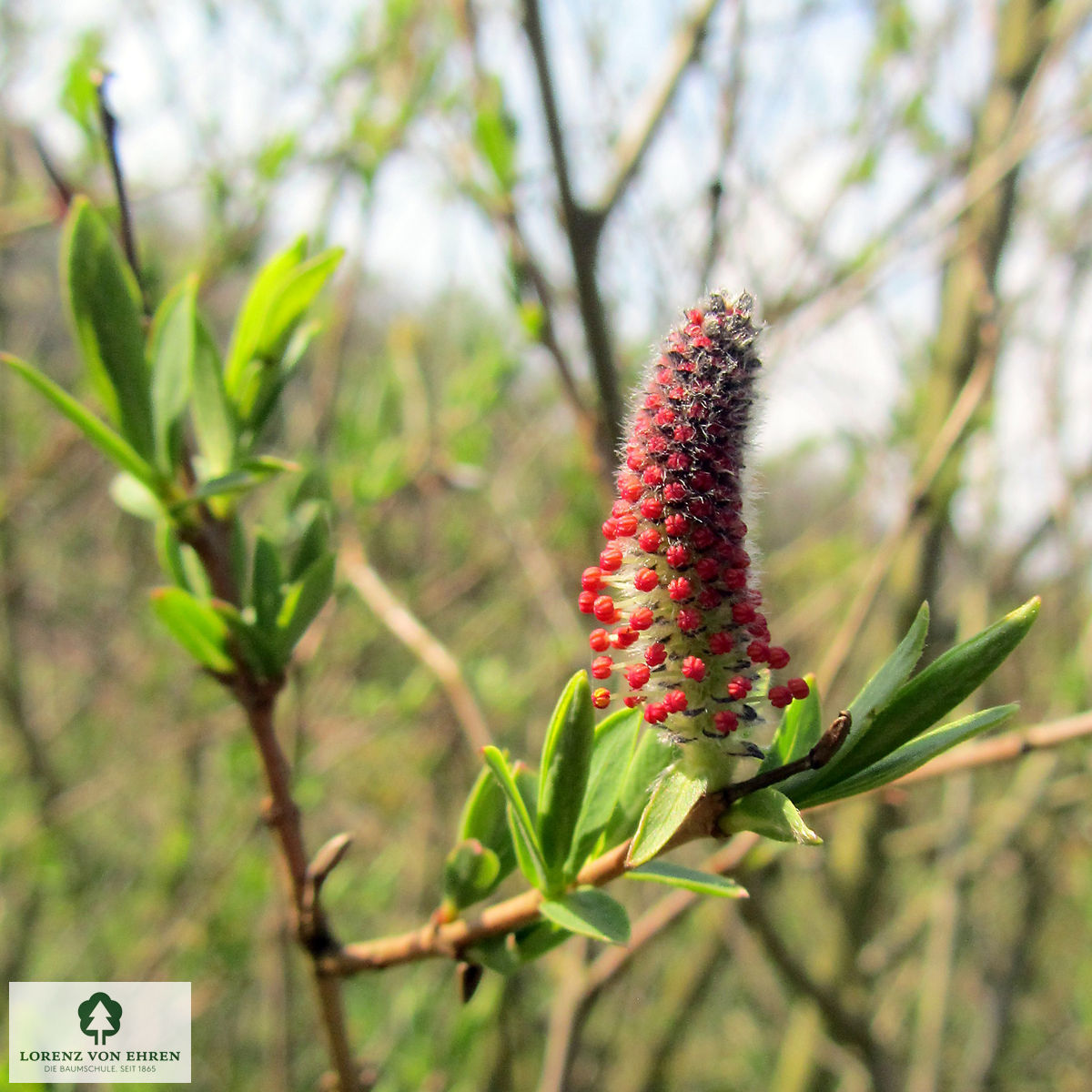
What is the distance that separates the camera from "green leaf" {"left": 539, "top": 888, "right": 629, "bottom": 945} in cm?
58

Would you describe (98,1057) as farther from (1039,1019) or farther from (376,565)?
(1039,1019)

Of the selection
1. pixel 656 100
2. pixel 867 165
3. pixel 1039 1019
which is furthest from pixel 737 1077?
pixel 656 100

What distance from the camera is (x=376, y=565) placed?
3.71m

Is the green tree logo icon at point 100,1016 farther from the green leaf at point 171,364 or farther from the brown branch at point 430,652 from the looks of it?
the green leaf at point 171,364

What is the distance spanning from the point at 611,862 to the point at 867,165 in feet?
7.00

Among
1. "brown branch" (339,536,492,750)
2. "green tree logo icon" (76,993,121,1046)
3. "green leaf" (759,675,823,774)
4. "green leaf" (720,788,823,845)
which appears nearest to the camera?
"green leaf" (720,788,823,845)

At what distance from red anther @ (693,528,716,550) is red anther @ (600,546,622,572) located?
8cm

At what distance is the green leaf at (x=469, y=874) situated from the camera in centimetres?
70

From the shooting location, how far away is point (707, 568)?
592 millimetres

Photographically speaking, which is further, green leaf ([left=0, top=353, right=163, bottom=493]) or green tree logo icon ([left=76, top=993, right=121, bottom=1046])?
green tree logo icon ([left=76, top=993, right=121, bottom=1046])

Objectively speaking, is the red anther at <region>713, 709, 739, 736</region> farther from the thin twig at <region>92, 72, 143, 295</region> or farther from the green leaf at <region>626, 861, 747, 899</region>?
the thin twig at <region>92, 72, 143, 295</region>

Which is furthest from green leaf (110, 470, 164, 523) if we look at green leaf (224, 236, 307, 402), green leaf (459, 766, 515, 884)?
green leaf (459, 766, 515, 884)

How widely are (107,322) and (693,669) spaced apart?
0.55 metres

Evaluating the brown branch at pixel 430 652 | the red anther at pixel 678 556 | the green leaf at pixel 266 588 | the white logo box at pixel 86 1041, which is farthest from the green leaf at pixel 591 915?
the brown branch at pixel 430 652
